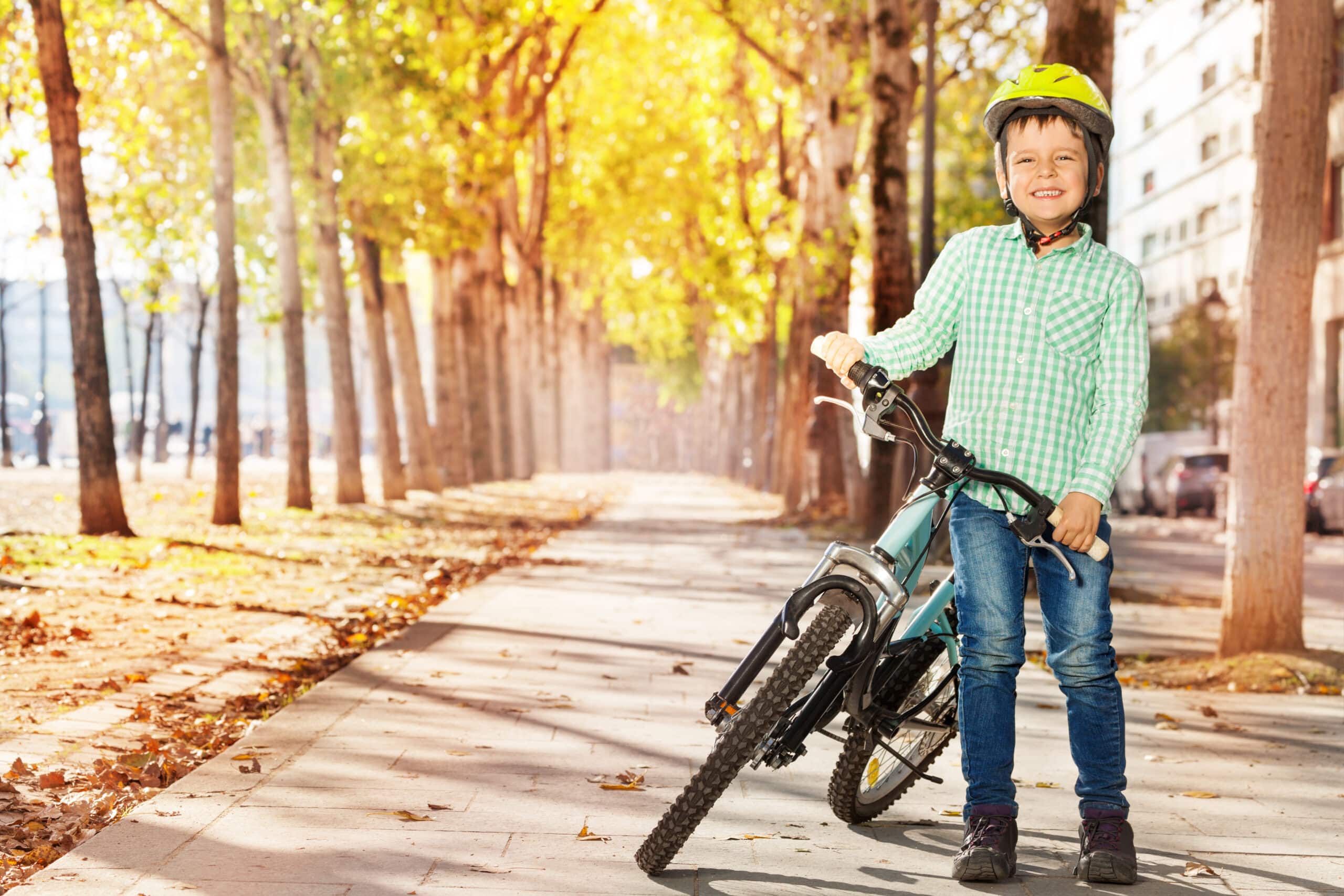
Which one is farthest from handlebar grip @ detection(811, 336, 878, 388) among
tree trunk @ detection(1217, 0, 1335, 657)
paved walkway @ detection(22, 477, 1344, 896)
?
tree trunk @ detection(1217, 0, 1335, 657)

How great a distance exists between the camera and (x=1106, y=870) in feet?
14.9

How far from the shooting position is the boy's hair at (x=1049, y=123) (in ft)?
15.0

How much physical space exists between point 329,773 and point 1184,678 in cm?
494

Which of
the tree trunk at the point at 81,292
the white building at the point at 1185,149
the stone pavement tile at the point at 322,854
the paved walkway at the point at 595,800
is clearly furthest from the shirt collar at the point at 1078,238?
the white building at the point at 1185,149

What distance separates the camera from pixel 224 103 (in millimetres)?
17812

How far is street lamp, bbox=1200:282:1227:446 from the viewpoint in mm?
43500

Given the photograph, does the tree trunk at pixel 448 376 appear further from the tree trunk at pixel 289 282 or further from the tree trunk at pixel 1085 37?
the tree trunk at pixel 1085 37

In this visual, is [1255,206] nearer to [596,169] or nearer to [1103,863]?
[1103,863]

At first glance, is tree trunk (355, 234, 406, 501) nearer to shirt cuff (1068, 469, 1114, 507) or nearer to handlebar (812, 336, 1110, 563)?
handlebar (812, 336, 1110, 563)

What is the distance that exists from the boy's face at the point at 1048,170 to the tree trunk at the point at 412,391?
68.3 feet

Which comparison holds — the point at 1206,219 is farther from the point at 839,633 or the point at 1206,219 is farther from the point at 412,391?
the point at 839,633

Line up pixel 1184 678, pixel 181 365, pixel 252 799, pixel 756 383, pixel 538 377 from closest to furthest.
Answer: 1. pixel 252 799
2. pixel 1184 678
3. pixel 756 383
4. pixel 538 377
5. pixel 181 365

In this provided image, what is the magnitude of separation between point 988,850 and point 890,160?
12511mm

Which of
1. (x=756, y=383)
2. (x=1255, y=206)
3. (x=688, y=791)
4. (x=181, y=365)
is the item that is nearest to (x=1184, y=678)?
(x=1255, y=206)
